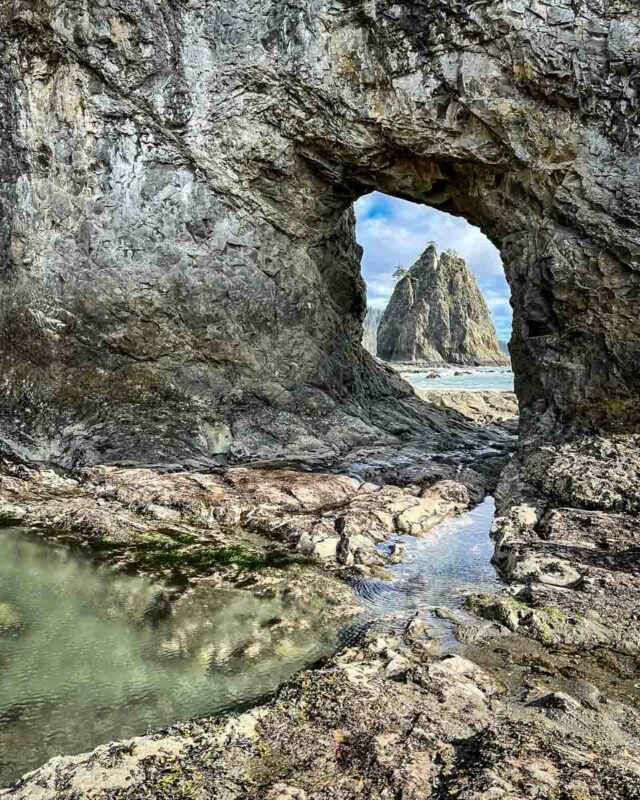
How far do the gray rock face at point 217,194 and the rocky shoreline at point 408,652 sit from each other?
347cm

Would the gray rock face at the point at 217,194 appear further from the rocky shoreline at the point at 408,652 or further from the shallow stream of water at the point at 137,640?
the shallow stream of water at the point at 137,640

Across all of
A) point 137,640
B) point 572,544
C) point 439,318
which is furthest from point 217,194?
point 439,318

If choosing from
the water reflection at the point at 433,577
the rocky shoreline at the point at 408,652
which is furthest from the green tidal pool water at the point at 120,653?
the water reflection at the point at 433,577

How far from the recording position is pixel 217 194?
680 inches

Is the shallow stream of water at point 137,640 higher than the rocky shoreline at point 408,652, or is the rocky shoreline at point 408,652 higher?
the rocky shoreline at point 408,652

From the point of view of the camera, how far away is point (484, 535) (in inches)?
442

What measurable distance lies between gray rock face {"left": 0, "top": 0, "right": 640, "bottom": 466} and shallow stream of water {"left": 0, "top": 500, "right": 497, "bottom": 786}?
7234mm

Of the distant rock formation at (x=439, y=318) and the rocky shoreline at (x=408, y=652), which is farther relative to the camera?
the distant rock formation at (x=439, y=318)

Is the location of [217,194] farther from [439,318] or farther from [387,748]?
[439,318]

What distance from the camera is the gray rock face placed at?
49.9ft

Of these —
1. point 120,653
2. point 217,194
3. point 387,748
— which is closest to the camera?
point 387,748

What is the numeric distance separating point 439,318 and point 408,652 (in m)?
84.7

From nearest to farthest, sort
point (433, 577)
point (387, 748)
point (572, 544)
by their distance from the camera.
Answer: point (387, 748), point (433, 577), point (572, 544)

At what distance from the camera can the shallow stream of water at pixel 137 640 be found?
17.4 ft
